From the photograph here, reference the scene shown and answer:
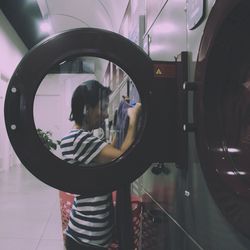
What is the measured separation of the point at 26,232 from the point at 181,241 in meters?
2.40

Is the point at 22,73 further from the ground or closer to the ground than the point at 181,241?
further from the ground

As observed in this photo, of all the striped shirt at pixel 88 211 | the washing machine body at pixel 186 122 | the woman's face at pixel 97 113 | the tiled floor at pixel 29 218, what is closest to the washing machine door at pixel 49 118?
the washing machine body at pixel 186 122

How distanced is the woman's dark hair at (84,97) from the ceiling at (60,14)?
11.4 ft

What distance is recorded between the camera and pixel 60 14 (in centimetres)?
699

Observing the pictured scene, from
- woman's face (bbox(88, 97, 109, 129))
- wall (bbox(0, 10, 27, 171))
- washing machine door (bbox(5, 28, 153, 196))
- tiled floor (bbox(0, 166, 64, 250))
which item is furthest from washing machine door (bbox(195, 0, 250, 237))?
wall (bbox(0, 10, 27, 171))

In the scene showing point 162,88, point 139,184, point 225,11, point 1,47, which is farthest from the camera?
point 1,47

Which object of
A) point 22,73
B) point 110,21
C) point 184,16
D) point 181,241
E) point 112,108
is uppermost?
point 110,21

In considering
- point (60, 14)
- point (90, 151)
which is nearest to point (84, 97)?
point (90, 151)

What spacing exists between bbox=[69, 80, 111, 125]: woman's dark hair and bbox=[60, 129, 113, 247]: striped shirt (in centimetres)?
7

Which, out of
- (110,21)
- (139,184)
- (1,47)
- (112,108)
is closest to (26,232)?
(139,184)

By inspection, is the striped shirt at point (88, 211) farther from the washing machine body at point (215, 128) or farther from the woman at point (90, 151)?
the washing machine body at point (215, 128)

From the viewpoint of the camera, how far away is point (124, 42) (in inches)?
45.1

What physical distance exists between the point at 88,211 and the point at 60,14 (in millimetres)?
6351

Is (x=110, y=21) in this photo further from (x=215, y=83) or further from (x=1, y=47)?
(x=215, y=83)
